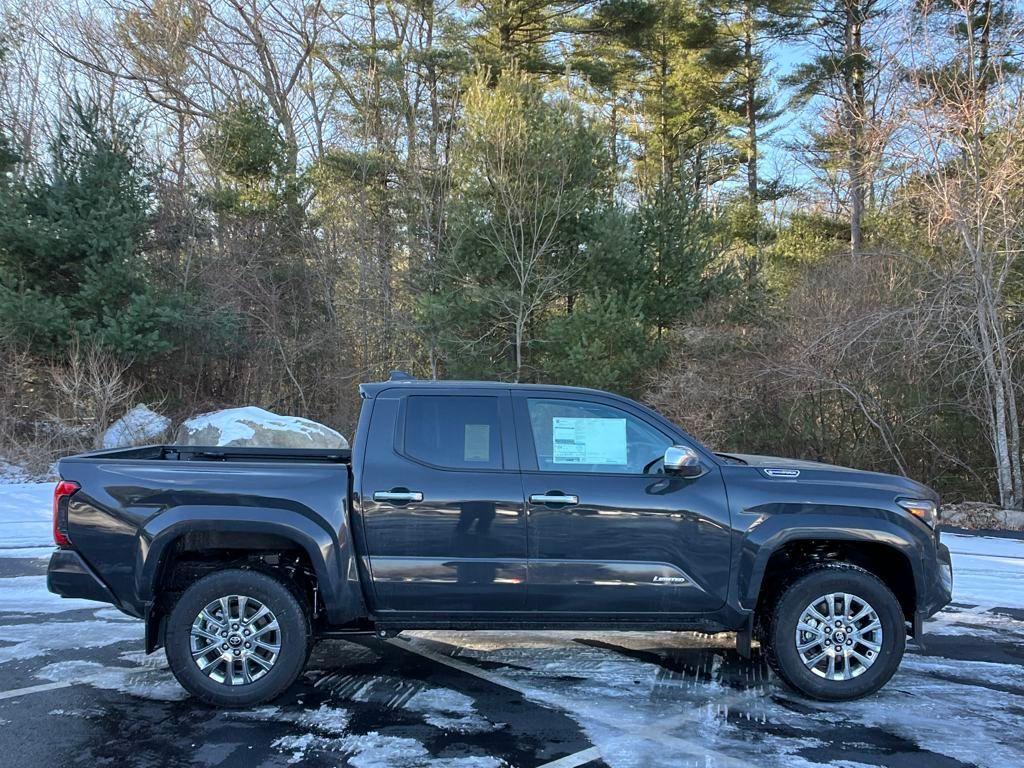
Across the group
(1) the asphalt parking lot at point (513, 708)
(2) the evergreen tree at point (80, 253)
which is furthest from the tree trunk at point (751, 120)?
(1) the asphalt parking lot at point (513, 708)

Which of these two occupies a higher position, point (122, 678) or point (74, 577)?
point (74, 577)

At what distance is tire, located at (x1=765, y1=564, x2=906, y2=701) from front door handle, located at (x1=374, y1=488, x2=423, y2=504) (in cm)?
227

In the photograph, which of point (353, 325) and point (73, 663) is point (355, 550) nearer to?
point (73, 663)

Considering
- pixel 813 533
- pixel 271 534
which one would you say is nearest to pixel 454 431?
pixel 271 534

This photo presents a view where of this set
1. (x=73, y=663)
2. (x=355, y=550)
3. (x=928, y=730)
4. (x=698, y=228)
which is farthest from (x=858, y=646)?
(x=698, y=228)

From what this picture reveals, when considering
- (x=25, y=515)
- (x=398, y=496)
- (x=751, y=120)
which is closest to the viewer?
(x=398, y=496)

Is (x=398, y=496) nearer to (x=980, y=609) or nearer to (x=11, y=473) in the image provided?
(x=980, y=609)

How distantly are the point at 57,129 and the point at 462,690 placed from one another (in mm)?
17308

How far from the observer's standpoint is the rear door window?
177 inches

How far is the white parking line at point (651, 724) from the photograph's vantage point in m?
3.67

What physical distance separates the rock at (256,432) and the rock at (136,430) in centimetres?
198

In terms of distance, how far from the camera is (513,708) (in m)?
4.24

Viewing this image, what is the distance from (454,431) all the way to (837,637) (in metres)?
2.62

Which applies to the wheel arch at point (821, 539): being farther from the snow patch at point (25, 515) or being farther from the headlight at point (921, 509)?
the snow patch at point (25, 515)
